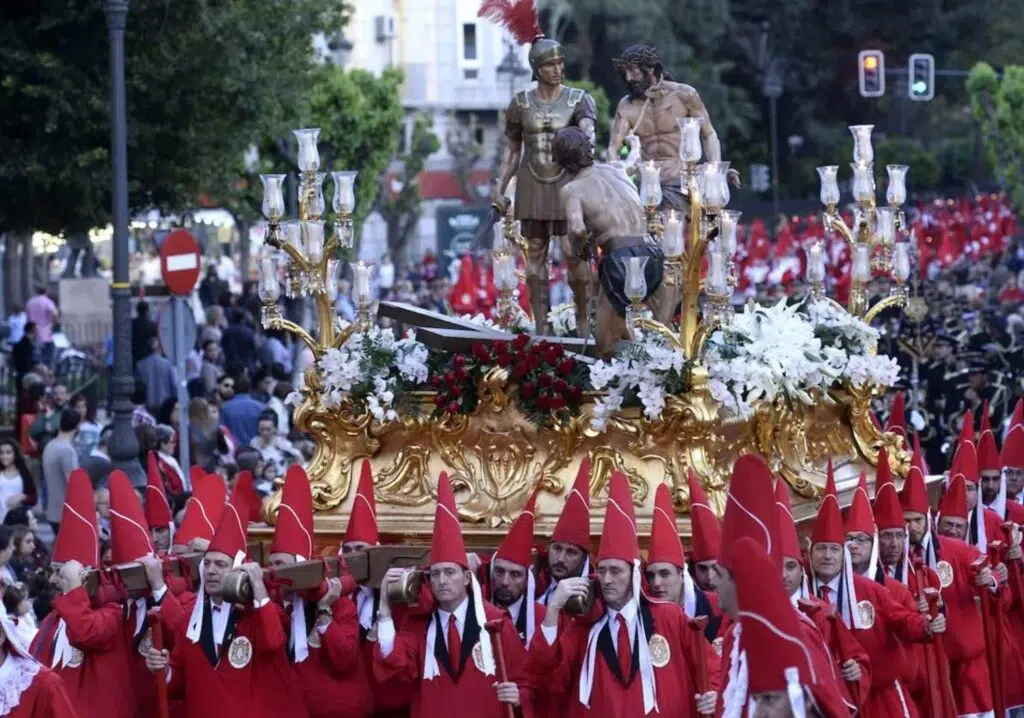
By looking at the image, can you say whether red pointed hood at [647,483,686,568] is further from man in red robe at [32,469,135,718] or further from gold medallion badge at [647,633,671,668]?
man in red robe at [32,469,135,718]

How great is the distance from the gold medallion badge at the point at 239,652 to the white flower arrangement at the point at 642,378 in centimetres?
235

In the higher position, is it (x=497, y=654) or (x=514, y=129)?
(x=514, y=129)

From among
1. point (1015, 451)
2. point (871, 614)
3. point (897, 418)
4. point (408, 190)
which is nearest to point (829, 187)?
point (897, 418)

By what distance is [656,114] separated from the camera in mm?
14359

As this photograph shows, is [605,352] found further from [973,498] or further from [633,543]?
[633,543]

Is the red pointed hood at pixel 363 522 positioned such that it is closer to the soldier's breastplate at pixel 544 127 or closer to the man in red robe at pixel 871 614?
the man in red robe at pixel 871 614

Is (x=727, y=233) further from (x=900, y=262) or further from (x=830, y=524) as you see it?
(x=830, y=524)

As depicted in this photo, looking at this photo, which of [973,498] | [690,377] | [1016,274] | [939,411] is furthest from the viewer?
[1016,274]

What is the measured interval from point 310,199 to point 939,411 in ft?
26.6

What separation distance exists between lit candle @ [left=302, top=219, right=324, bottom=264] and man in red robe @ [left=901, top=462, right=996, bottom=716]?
11.2ft

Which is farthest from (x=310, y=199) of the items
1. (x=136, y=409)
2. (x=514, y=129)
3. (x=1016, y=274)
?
(x=1016, y=274)

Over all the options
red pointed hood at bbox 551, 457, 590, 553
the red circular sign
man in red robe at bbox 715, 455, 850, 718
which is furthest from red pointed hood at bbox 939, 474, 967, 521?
the red circular sign

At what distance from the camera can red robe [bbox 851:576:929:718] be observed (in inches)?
449

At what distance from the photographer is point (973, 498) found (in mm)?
13273
